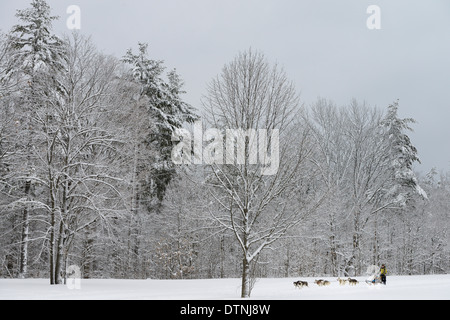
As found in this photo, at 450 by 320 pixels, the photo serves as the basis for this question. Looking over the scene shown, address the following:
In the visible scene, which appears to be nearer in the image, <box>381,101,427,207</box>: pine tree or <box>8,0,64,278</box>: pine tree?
<box>8,0,64,278</box>: pine tree

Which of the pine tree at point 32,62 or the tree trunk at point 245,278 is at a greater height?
the pine tree at point 32,62

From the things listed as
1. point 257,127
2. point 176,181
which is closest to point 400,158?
point 176,181

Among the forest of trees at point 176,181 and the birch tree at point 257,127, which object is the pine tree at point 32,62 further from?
the birch tree at point 257,127

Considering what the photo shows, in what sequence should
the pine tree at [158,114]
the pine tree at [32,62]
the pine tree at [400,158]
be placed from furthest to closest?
the pine tree at [400,158] → the pine tree at [158,114] → the pine tree at [32,62]

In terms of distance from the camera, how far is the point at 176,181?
2919 centimetres

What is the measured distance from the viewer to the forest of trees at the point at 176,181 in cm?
1228

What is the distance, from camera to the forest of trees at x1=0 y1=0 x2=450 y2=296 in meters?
12.3

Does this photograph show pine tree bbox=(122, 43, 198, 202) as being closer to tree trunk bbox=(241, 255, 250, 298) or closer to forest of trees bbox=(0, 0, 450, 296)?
forest of trees bbox=(0, 0, 450, 296)

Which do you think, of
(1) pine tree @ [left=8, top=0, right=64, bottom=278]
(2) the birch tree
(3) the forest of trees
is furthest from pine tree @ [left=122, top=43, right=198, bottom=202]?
(2) the birch tree

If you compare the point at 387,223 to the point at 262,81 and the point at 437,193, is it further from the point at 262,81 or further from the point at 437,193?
the point at 262,81

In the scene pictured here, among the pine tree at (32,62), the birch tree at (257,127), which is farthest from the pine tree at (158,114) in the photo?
the birch tree at (257,127)

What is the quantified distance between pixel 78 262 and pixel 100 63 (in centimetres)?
1382

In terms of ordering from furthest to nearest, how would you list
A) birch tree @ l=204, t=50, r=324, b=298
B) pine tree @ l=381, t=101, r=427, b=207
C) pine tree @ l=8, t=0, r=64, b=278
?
pine tree @ l=381, t=101, r=427, b=207 < pine tree @ l=8, t=0, r=64, b=278 < birch tree @ l=204, t=50, r=324, b=298

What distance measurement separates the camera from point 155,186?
1184 inches
